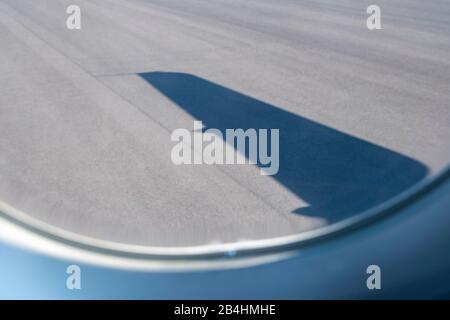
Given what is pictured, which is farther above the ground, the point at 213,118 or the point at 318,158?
the point at 213,118

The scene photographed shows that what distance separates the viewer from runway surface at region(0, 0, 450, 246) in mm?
5668

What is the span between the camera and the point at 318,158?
675 cm

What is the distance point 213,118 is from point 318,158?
1904mm

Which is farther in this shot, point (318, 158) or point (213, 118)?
point (213, 118)

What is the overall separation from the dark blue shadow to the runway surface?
2 centimetres

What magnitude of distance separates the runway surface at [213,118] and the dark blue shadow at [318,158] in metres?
0.02

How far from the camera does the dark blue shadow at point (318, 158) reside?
18.8 ft

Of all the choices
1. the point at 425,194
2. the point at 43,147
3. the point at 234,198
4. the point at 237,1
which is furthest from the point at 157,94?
the point at 237,1

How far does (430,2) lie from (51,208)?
16.1m

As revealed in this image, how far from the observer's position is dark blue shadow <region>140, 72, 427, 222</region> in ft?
18.8

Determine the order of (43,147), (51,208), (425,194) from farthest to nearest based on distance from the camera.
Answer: (43,147) < (51,208) < (425,194)

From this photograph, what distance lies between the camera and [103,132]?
781 centimetres

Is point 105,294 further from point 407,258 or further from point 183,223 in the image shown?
point 407,258

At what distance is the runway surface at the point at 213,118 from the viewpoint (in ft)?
18.6
